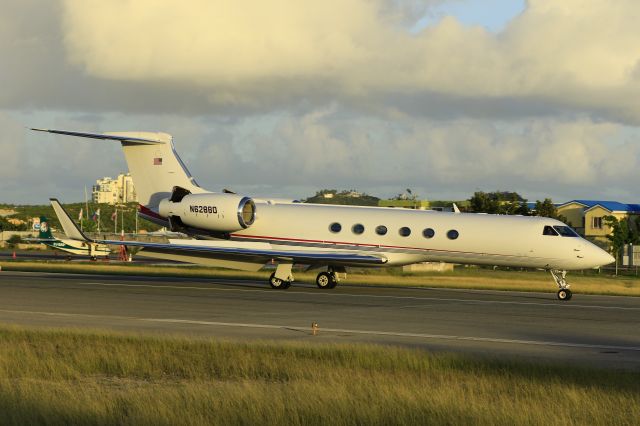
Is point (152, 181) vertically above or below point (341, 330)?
above

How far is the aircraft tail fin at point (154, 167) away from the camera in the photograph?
107 feet

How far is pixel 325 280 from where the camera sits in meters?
31.2

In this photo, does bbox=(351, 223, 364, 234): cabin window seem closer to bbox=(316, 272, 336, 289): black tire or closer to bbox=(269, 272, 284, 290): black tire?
bbox=(316, 272, 336, 289): black tire

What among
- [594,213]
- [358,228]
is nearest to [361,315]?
[358,228]

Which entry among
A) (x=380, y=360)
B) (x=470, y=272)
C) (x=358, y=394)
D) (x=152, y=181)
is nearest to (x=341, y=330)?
(x=380, y=360)

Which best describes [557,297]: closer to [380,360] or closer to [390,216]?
[390,216]

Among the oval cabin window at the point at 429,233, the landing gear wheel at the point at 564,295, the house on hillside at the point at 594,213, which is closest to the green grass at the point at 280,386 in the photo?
the landing gear wheel at the point at 564,295

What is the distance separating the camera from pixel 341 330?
1831 cm

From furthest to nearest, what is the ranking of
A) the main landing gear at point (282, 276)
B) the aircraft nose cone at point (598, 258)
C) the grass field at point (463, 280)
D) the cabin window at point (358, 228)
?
1. the grass field at point (463, 280)
2. the cabin window at point (358, 228)
3. the main landing gear at point (282, 276)
4. the aircraft nose cone at point (598, 258)

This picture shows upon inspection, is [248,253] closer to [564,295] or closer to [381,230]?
[381,230]

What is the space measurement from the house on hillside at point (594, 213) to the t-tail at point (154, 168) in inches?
2469

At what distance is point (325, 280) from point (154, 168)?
7422mm

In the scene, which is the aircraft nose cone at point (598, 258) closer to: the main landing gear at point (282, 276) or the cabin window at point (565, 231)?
the cabin window at point (565, 231)

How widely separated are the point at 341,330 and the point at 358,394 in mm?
7589
